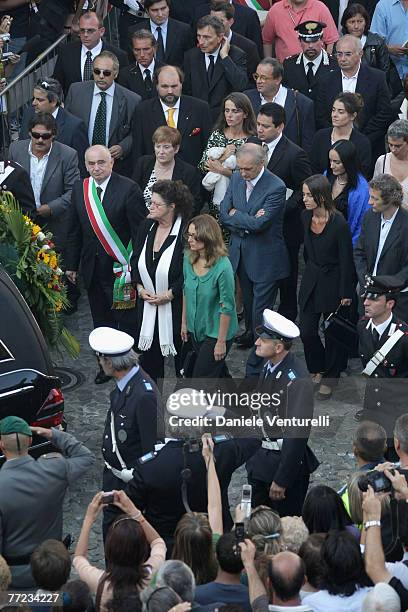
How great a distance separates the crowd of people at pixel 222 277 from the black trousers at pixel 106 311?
0.07 feet

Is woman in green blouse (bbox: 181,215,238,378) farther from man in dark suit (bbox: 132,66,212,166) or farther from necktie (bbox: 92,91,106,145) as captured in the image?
necktie (bbox: 92,91,106,145)

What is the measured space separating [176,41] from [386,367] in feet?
17.9

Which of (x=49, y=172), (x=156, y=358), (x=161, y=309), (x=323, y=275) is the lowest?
(x=156, y=358)

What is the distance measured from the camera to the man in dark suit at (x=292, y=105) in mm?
11719

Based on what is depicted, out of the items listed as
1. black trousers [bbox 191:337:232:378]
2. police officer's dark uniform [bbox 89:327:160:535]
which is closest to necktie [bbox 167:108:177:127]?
black trousers [bbox 191:337:232:378]

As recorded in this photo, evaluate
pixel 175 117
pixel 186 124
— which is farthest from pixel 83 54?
pixel 186 124

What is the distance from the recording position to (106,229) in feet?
35.0

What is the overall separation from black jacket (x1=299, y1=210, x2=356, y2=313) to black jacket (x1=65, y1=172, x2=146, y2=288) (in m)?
1.42

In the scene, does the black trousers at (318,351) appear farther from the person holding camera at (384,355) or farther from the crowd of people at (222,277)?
the person holding camera at (384,355)

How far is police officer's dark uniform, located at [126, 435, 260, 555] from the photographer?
23.7 feet

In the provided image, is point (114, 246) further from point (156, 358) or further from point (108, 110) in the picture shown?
Result: point (108, 110)

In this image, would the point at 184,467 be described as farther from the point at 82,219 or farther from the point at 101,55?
the point at 101,55

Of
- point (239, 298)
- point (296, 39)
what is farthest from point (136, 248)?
point (296, 39)

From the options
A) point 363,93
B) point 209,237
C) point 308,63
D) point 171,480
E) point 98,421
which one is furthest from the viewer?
point 308,63
